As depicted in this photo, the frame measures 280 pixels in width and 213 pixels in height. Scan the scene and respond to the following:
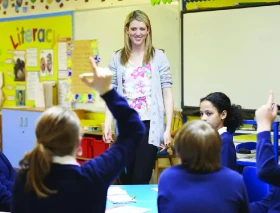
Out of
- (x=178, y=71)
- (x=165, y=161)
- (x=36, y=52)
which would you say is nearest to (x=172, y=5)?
(x=178, y=71)

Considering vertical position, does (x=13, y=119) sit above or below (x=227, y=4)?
below

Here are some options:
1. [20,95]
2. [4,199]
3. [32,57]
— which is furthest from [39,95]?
[4,199]

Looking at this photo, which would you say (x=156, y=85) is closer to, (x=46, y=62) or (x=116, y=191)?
(x=116, y=191)

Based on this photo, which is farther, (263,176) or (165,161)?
(165,161)

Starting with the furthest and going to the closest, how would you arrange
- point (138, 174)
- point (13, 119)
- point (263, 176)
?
point (13, 119), point (138, 174), point (263, 176)

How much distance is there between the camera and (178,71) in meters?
4.64

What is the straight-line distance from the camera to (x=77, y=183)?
1320 millimetres

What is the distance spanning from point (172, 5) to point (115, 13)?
0.78 meters

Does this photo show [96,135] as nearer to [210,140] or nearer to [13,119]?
[13,119]

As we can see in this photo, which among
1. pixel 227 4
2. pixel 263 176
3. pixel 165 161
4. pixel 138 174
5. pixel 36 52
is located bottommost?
pixel 165 161

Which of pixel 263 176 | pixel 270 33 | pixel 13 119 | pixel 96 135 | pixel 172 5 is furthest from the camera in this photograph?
pixel 13 119

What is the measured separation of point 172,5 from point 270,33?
1083 mm

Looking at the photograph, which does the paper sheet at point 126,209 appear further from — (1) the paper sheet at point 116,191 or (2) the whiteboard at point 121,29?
(2) the whiteboard at point 121,29

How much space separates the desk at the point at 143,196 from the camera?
7.03 feet
